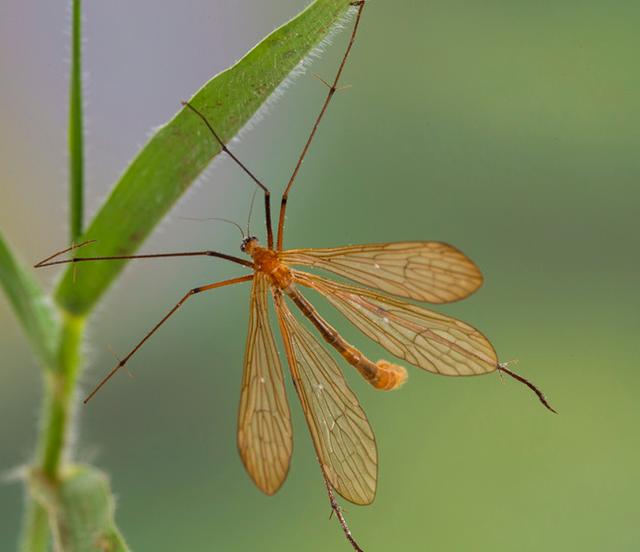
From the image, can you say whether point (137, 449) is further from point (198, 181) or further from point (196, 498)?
point (198, 181)

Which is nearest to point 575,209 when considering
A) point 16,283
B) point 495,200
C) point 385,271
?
point 495,200

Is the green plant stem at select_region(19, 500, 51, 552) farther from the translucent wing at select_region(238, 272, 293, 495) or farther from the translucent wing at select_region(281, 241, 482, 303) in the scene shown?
the translucent wing at select_region(281, 241, 482, 303)

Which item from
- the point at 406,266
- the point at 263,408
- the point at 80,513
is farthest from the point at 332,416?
the point at 80,513

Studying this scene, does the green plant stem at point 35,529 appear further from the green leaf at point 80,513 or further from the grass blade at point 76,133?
the grass blade at point 76,133

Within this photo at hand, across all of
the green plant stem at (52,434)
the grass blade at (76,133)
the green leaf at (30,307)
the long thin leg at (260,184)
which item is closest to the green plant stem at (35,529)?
the green plant stem at (52,434)

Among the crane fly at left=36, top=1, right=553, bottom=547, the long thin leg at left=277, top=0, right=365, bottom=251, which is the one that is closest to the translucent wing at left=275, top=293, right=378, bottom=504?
the crane fly at left=36, top=1, right=553, bottom=547

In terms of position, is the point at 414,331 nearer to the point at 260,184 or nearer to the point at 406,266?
the point at 406,266
